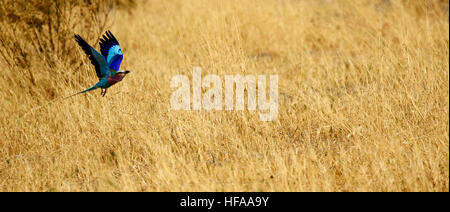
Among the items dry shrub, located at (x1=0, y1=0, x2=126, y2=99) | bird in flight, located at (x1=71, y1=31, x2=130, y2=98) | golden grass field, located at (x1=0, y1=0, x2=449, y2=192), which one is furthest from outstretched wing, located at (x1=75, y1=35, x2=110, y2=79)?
dry shrub, located at (x1=0, y1=0, x2=126, y2=99)

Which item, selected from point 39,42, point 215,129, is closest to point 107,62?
point 215,129

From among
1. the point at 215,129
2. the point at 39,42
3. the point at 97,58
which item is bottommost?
the point at 215,129

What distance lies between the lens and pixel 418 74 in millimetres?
3898

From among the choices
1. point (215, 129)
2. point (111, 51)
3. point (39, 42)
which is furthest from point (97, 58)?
point (39, 42)

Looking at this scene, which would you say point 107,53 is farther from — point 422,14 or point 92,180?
point 422,14

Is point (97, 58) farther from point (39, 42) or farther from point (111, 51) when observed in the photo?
point (39, 42)

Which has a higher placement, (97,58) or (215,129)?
(97,58)

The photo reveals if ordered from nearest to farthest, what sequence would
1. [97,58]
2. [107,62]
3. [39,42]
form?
[97,58], [107,62], [39,42]

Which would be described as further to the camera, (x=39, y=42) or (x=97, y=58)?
(x=39, y=42)

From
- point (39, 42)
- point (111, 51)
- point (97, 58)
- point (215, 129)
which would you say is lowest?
point (215, 129)

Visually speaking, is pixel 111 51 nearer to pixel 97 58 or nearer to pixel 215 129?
pixel 97 58

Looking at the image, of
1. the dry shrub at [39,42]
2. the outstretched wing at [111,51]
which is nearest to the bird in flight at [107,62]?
the outstretched wing at [111,51]

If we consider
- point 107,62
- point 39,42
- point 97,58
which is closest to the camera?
point 97,58
